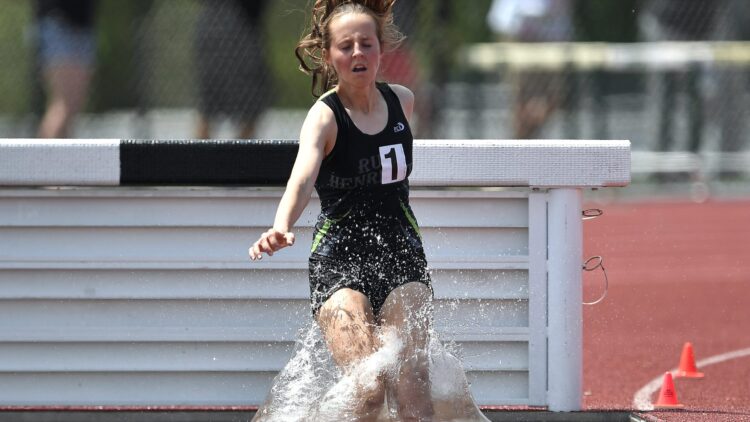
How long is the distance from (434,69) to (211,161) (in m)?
7.66

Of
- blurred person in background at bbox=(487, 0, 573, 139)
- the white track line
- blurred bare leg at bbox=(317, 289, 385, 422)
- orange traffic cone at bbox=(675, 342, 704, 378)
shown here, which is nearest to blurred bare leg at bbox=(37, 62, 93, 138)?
blurred person in background at bbox=(487, 0, 573, 139)

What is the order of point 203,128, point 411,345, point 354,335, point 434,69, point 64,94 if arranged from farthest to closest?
1. point 434,69
2. point 203,128
3. point 64,94
4. point 411,345
5. point 354,335

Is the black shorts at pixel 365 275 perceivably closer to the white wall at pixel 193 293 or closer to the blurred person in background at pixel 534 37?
the white wall at pixel 193 293

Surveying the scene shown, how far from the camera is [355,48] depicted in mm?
4605

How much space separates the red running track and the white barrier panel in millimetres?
676

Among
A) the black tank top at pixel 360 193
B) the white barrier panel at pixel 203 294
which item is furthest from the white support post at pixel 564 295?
the black tank top at pixel 360 193

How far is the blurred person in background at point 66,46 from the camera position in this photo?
11.0 m

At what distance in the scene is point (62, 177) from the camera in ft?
17.3

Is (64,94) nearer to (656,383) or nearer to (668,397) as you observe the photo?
(656,383)

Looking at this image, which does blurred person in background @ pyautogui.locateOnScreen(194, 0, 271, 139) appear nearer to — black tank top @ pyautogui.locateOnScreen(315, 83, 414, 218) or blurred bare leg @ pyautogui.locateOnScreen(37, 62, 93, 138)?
blurred bare leg @ pyautogui.locateOnScreen(37, 62, 93, 138)

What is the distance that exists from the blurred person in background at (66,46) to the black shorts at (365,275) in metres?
6.51

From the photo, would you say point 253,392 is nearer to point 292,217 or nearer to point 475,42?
point 292,217

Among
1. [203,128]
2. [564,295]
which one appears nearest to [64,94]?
[203,128]

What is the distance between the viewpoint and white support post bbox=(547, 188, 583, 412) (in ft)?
17.6
